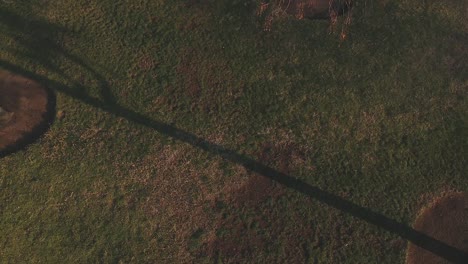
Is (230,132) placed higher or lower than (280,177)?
higher

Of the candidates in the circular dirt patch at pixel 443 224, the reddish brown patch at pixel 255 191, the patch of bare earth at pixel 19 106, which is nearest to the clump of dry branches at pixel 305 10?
the reddish brown patch at pixel 255 191

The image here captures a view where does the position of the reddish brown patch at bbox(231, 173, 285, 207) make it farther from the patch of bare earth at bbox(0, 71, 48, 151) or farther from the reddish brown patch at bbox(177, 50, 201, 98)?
the patch of bare earth at bbox(0, 71, 48, 151)

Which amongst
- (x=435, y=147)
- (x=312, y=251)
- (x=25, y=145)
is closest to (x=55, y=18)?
(x=25, y=145)

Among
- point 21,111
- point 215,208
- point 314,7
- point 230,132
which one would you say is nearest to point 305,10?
point 314,7

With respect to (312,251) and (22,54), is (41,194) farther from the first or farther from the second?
(312,251)

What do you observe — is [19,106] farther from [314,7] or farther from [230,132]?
[314,7]
